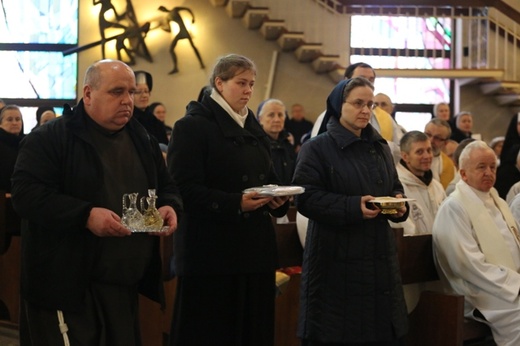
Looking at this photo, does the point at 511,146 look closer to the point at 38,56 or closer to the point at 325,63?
the point at 325,63

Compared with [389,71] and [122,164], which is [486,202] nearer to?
[122,164]

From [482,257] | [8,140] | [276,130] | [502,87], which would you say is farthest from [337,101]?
[502,87]

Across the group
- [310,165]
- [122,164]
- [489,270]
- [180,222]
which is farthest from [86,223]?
[489,270]

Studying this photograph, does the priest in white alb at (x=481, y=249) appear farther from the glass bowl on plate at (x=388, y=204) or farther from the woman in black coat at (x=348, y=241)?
the glass bowl on plate at (x=388, y=204)

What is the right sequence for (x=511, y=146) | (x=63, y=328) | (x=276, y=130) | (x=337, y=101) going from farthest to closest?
(x=511, y=146) → (x=276, y=130) → (x=337, y=101) → (x=63, y=328)

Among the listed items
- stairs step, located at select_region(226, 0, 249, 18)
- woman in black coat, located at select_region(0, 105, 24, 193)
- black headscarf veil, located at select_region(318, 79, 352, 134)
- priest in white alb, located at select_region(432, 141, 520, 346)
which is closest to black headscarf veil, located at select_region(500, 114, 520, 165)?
priest in white alb, located at select_region(432, 141, 520, 346)

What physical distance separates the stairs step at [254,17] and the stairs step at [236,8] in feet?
0.24

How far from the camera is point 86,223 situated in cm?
312

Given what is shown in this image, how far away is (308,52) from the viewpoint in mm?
12906

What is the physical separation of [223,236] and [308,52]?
933 cm

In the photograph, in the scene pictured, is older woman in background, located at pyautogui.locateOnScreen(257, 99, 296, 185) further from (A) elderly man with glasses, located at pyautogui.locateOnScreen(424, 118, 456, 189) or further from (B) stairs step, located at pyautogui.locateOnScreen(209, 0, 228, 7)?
(B) stairs step, located at pyautogui.locateOnScreen(209, 0, 228, 7)

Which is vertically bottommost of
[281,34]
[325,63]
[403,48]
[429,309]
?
[429,309]

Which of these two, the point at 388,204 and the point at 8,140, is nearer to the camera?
the point at 388,204

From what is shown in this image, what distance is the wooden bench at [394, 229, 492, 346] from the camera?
4.84m
